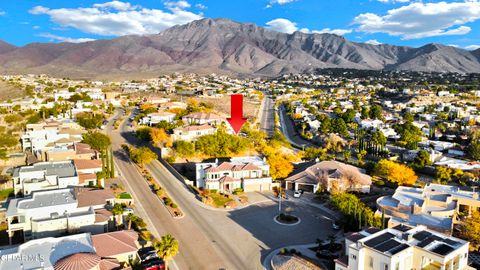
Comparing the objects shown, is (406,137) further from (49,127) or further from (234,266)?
(49,127)

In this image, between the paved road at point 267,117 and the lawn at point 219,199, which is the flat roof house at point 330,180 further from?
the paved road at point 267,117

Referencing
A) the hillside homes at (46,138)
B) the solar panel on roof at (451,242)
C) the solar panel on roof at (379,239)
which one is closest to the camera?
the solar panel on roof at (379,239)

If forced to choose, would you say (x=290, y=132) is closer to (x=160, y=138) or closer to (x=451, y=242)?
(x=160, y=138)

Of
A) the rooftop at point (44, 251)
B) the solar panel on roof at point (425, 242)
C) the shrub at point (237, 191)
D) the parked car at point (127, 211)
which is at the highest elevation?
the rooftop at point (44, 251)

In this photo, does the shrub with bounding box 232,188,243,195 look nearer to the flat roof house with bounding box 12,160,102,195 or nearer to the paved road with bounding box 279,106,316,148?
the flat roof house with bounding box 12,160,102,195

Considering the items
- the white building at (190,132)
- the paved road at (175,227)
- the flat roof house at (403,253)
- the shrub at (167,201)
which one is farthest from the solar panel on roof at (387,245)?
the white building at (190,132)

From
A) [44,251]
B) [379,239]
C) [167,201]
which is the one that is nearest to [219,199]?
[167,201]

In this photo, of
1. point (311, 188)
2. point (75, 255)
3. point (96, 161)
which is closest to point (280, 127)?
point (311, 188)
